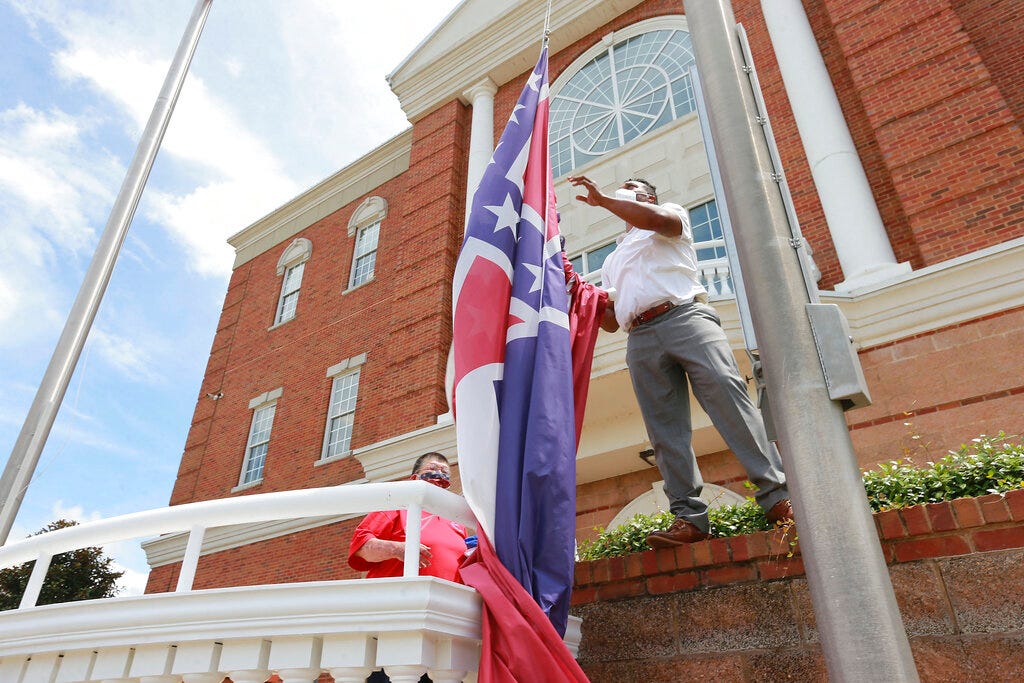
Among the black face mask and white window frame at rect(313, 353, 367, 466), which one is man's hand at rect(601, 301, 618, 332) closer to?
the black face mask

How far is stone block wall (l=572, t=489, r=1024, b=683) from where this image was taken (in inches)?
104

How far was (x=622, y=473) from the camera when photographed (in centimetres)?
945

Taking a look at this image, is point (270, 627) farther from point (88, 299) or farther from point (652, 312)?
point (88, 299)

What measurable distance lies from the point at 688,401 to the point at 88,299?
7.30 metres

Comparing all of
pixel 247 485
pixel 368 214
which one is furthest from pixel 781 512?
pixel 368 214

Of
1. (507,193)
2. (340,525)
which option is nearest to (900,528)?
(507,193)

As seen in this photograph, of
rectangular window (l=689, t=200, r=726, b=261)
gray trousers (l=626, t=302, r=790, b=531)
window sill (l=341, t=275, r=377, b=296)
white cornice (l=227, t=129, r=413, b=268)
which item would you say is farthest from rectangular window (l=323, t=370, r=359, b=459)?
gray trousers (l=626, t=302, r=790, b=531)

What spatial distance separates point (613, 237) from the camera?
11156mm

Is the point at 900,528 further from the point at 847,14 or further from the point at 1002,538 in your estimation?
the point at 847,14

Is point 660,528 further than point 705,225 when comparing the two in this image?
No

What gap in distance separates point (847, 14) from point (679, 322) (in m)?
8.18

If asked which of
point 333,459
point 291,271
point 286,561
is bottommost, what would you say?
point 286,561

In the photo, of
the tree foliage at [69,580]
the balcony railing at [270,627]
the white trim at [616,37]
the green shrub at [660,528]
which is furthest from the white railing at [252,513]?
the tree foliage at [69,580]

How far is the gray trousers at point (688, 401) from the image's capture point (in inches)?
135
